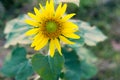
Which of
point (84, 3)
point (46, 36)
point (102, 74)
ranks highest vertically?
point (84, 3)

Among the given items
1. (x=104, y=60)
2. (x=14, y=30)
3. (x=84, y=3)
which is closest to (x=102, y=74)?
(x=104, y=60)

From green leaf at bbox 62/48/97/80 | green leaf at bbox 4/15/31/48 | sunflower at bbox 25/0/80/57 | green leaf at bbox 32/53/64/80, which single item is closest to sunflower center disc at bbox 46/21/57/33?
sunflower at bbox 25/0/80/57

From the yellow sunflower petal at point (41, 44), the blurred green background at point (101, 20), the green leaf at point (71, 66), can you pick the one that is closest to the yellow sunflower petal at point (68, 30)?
the yellow sunflower petal at point (41, 44)

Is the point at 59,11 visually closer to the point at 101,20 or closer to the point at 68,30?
the point at 68,30

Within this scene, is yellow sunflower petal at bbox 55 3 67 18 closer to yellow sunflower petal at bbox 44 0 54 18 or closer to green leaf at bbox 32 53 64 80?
yellow sunflower petal at bbox 44 0 54 18

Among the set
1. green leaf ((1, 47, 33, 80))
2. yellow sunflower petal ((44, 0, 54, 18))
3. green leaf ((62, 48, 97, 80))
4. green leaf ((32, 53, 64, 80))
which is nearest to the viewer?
yellow sunflower petal ((44, 0, 54, 18))

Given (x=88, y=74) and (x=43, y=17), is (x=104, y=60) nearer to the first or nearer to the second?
(x=88, y=74)
